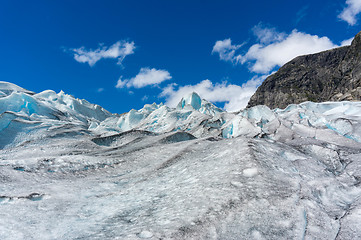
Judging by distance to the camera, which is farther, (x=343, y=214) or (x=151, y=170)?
(x=151, y=170)

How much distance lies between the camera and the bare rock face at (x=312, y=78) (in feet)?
251

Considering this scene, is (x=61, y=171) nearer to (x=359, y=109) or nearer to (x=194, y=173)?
(x=194, y=173)

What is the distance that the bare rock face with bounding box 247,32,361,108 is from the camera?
251ft

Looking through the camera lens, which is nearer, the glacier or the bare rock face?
the glacier

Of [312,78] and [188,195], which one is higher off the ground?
[312,78]

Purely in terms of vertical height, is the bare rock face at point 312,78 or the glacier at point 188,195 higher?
the bare rock face at point 312,78

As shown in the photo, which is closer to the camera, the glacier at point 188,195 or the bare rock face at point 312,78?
the glacier at point 188,195

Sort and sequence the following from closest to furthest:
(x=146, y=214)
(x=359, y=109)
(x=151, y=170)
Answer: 1. (x=146, y=214)
2. (x=151, y=170)
3. (x=359, y=109)

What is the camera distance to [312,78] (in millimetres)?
102375

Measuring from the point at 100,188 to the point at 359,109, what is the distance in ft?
55.4

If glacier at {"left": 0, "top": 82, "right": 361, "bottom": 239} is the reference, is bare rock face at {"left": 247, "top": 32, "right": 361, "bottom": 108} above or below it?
above

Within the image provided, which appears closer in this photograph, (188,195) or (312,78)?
(188,195)

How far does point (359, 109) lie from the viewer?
14977 mm

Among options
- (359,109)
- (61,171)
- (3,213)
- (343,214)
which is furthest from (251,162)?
(359,109)
